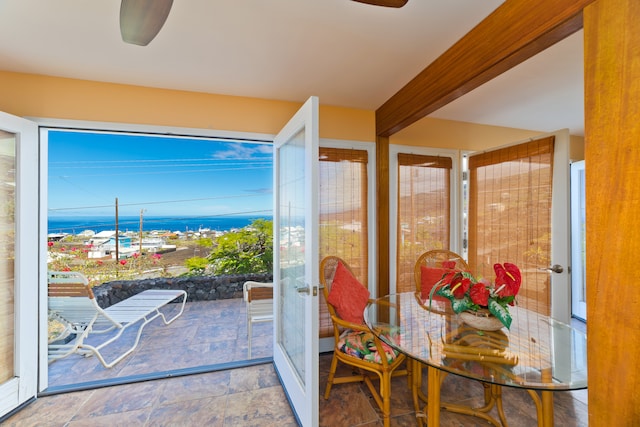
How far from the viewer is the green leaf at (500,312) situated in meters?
1.43

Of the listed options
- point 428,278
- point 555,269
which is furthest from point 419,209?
point 555,269

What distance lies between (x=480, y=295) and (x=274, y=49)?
1964mm

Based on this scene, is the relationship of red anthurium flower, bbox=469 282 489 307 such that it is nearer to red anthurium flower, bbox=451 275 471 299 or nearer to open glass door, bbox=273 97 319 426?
red anthurium flower, bbox=451 275 471 299

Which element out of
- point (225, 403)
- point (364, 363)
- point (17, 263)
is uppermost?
point (17, 263)

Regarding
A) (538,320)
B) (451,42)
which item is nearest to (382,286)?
(538,320)

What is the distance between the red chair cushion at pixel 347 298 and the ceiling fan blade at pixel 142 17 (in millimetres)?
1869

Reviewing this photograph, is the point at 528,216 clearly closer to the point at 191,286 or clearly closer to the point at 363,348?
the point at 363,348

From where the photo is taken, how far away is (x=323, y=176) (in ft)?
8.58

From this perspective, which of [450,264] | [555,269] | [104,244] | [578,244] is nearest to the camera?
[555,269]

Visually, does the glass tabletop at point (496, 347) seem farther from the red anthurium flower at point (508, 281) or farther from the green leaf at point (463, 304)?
the red anthurium flower at point (508, 281)

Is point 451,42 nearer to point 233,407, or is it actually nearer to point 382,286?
point 382,286

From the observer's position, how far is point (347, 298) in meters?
2.00

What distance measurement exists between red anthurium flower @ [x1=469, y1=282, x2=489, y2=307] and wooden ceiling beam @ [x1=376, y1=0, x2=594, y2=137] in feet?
3.98

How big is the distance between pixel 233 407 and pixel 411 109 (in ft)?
8.68
